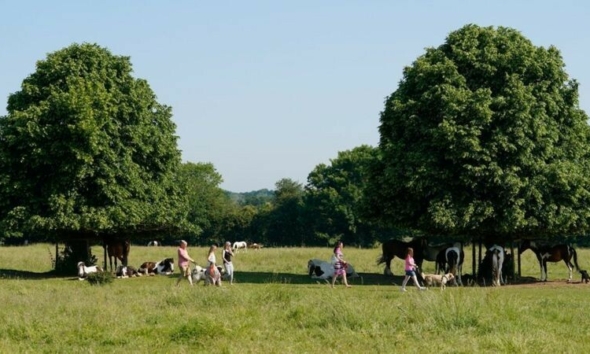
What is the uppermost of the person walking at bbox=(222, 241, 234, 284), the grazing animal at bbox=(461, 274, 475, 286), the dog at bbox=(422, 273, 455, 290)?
the person walking at bbox=(222, 241, 234, 284)

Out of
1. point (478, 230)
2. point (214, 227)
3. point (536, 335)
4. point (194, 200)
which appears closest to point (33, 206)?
point (478, 230)

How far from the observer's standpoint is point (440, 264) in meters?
35.9

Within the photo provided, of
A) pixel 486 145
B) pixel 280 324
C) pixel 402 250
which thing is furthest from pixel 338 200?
pixel 280 324

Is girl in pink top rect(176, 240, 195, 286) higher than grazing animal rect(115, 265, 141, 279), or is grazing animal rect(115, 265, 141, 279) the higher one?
girl in pink top rect(176, 240, 195, 286)

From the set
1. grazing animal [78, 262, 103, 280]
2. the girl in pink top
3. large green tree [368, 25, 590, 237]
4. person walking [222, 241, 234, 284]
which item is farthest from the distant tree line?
the girl in pink top

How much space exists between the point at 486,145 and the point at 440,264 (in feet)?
19.9

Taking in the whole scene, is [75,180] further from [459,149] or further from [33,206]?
[459,149]

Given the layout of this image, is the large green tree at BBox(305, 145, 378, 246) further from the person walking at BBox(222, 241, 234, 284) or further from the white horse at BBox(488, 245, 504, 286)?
the person walking at BBox(222, 241, 234, 284)

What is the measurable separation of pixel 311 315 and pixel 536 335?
4912 mm

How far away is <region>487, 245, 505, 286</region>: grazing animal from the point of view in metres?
33.5

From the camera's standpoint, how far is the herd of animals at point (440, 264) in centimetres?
3269

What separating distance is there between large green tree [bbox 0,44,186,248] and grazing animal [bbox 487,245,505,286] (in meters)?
15.0

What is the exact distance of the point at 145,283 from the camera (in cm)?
3378

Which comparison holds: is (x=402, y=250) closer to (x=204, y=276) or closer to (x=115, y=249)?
(x=204, y=276)
